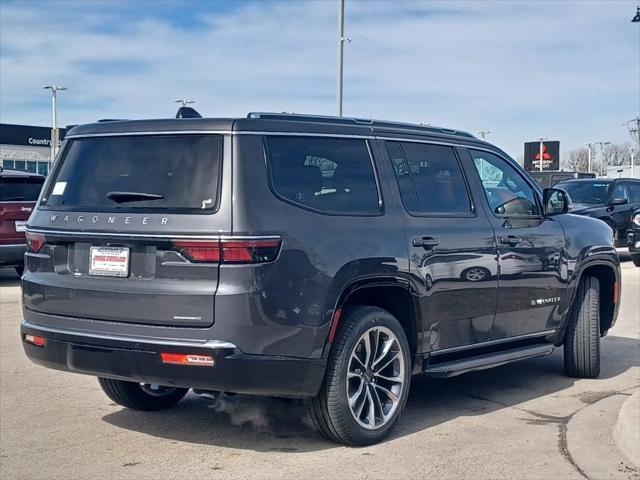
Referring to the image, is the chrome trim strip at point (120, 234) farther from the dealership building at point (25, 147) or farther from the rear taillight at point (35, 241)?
the dealership building at point (25, 147)

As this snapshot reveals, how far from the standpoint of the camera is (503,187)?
6773 millimetres

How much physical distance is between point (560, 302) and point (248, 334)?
321cm

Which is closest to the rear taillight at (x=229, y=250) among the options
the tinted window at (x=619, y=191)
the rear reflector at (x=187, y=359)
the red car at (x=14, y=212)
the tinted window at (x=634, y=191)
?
the rear reflector at (x=187, y=359)

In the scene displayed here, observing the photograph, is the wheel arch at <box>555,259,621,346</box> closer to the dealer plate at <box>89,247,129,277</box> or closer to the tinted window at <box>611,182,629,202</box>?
the dealer plate at <box>89,247,129,277</box>

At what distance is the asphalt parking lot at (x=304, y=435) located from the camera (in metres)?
4.93

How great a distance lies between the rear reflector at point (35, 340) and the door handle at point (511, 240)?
10.6 feet

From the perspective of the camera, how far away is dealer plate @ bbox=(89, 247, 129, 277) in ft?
16.2

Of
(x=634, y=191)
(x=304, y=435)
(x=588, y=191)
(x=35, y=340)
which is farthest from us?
(x=634, y=191)

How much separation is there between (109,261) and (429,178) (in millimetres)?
2301

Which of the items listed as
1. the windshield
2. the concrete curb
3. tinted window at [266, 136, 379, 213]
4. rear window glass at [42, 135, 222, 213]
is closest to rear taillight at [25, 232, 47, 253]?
rear window glass at [42, 135, 222, 213]

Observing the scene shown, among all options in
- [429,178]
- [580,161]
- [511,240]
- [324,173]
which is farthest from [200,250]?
[580,161]

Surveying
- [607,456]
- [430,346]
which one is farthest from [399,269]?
[607,456]

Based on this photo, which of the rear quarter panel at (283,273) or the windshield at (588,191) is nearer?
the rear quarter panel at (283,273)

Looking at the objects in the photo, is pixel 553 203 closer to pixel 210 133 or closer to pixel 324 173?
pixel 324 173
